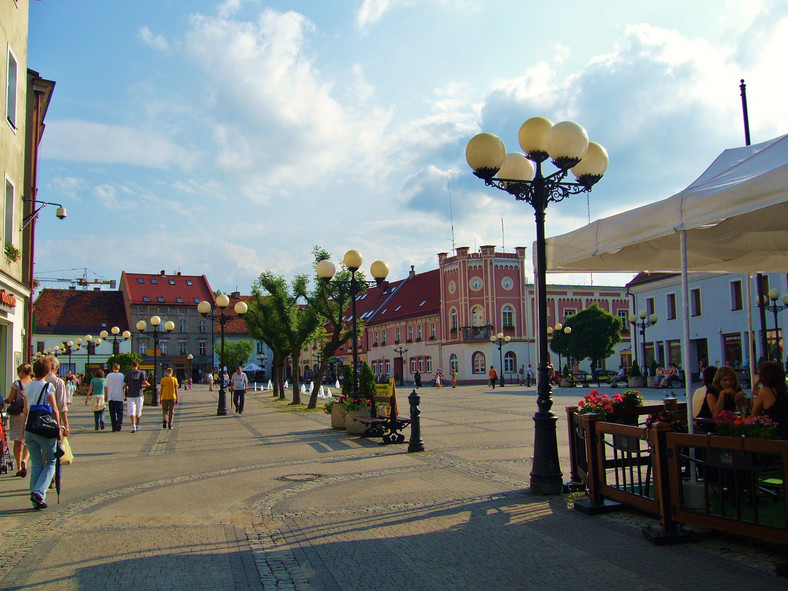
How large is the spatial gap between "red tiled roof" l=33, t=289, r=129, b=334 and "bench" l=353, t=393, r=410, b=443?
2830 inches

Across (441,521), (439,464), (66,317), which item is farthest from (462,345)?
(441,521)

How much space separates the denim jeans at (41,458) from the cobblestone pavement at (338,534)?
1.13 ft

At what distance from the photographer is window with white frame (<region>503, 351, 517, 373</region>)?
63.8m

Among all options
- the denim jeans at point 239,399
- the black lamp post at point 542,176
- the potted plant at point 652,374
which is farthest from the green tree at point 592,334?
the black lamp post at point 542,176

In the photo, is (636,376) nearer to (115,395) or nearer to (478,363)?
(478,363)

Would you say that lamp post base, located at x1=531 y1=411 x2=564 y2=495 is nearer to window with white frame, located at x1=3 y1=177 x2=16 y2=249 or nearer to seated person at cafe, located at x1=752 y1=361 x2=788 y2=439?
seated person at cafe, located at x1=752 y1=361 x2=788 y2=439

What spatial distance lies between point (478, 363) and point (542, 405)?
56396mm

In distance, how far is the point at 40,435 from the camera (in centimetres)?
799

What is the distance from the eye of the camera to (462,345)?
64812 mm

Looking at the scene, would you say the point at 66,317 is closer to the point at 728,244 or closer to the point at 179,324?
the point at 179,324

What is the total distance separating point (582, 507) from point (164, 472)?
7.11 meters

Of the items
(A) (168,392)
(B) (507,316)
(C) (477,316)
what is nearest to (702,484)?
(A) (168,392)

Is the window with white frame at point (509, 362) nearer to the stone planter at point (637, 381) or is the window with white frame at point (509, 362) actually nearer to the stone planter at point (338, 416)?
the stone planter at point (637, 381)

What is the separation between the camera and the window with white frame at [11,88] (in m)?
16.0
